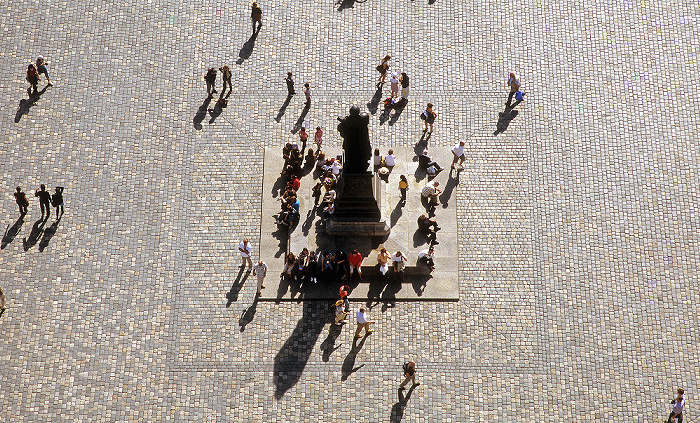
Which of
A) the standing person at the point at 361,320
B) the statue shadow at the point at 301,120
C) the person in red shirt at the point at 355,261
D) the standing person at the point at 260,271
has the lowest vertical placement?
the standing person at the point at 361,320

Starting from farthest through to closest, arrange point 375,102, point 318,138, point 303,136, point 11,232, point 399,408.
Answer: point 375,102 → point 303,136 → point 318,138 → point 11,232 → point 399,408

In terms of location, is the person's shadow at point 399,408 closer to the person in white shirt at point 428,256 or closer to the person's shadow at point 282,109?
the person in white shirt at point 428,256

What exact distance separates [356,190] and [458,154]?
4811mm

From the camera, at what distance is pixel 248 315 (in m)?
31.3

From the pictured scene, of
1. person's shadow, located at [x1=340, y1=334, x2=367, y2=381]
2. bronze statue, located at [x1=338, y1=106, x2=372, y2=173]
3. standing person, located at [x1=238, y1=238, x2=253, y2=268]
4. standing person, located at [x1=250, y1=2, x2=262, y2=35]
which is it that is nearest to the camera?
bronze statue, located at [x1=338, y1=106, x2=372, y2=173]

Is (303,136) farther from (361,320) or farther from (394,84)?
(361,320)

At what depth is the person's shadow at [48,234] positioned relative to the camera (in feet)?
108

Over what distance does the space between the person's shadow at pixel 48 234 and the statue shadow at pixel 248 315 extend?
7572 mm

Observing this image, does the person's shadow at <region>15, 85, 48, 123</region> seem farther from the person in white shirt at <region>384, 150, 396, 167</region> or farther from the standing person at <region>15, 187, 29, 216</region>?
the person in white shirt at <region>384, 150, 396, 167</region>

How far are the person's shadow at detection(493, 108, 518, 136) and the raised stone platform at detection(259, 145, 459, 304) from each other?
2313 mm

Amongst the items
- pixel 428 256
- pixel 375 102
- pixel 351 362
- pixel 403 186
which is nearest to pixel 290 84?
pixel 375 102

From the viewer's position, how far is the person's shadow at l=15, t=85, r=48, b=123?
119 ft

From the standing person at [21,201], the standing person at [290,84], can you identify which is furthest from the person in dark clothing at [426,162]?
the standing person at [21,201]

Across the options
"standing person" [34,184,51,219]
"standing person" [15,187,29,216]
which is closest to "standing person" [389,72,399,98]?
"standing person" [34,184,51,219]
